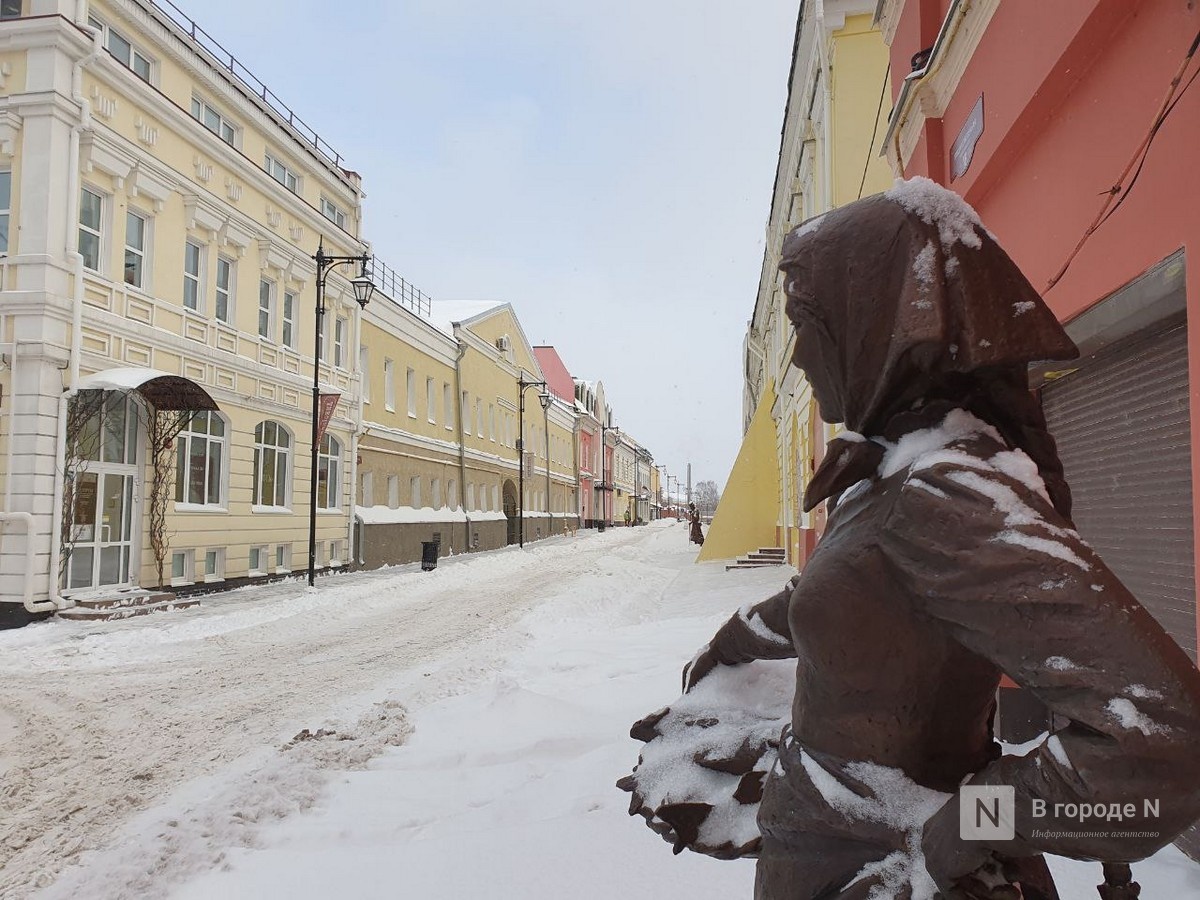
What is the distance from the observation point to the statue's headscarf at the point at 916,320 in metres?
1.09

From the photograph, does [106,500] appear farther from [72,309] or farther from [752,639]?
[752,639]

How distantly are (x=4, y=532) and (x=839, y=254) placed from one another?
14123mm

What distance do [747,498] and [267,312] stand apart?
13164 millimetres

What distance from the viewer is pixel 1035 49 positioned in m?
4.23

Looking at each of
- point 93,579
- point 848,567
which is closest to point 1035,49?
point 848,567

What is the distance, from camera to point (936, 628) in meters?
1.08

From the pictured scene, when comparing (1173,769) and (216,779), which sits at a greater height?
(1173,769)

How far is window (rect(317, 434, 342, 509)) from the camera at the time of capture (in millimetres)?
20578

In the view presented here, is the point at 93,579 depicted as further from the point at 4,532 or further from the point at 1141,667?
the point at 1141,667

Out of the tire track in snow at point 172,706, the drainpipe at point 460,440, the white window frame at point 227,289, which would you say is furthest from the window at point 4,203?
the drainpipe at point 460,440

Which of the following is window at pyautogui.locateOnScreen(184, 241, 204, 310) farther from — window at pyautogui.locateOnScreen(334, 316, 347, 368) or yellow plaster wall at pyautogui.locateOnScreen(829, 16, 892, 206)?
yellow plaster wall at pyautogui.locateOnScreen(829, 16, 892, 206)

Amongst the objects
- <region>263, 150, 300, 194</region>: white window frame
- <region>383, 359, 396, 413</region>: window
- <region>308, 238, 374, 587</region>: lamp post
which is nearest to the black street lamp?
<region>383, 359, 396, 413</region>: window

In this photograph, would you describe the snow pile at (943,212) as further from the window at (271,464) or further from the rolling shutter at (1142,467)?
the window at (271,464)

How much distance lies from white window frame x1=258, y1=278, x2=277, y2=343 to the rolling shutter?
696 inches
